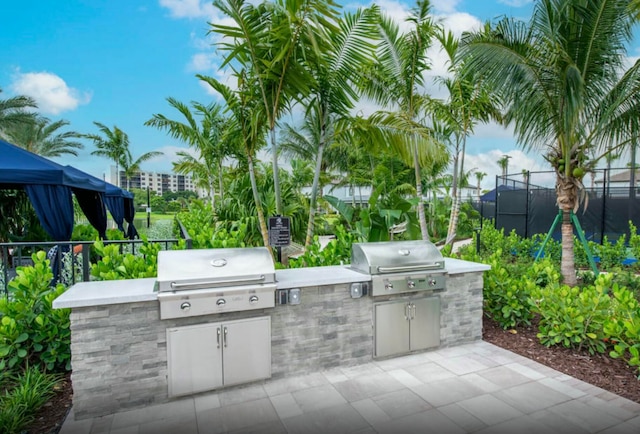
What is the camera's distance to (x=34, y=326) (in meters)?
2.85

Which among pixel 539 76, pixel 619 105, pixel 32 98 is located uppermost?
A: pixel 32 98

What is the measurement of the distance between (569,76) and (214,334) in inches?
217

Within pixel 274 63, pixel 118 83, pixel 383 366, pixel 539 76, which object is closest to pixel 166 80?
pixel 118 83

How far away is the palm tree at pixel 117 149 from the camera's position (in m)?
22.4

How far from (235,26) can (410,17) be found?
14.3 feet

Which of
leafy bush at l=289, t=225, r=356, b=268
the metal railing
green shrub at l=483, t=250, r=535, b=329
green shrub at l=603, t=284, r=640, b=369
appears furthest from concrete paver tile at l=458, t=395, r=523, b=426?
the metal railing

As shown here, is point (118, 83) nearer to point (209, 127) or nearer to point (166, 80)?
point (166, 80)

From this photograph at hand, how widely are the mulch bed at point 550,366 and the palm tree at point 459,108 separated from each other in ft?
12.0

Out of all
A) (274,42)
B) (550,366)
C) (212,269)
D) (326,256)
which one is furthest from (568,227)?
(212,269)

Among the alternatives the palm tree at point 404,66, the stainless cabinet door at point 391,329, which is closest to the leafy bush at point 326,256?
the stainless cabinet door at point 391,329

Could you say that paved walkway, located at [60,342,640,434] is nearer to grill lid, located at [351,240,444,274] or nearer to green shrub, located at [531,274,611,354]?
green shrub, located at [531,274,611,354]

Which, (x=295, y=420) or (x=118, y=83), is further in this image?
(x=118, y=83)

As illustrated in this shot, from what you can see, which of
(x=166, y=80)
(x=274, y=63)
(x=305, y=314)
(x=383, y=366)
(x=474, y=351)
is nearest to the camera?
(x=305, y=314)

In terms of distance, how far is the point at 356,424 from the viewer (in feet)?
7.94
